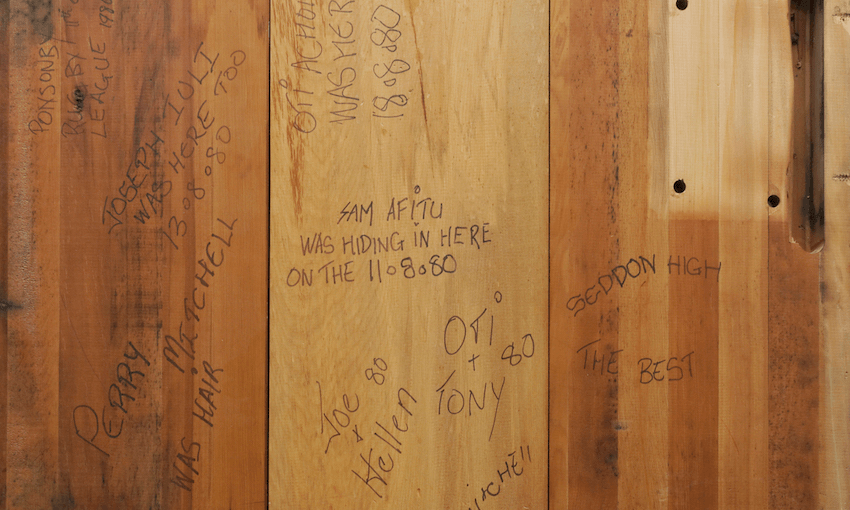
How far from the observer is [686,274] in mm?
1124

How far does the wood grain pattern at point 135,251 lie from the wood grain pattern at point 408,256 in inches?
3.1

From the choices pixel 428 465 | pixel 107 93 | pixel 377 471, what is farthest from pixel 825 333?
pixel 107 93

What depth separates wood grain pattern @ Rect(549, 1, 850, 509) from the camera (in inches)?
44.0

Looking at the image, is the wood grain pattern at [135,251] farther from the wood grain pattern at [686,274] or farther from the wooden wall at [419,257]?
the wood grain pattern at [686,274]

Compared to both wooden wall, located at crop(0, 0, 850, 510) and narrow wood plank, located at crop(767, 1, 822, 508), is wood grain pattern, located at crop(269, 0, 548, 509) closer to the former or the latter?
wooden wall, located at crop(0, 0, 850, 510)

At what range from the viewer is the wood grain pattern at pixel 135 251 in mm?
1091

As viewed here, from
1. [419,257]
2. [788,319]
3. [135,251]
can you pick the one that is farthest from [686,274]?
[135,251]

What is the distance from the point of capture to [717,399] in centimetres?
112

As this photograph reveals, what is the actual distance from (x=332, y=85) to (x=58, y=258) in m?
0.74

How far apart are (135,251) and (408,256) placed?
62 centimetres

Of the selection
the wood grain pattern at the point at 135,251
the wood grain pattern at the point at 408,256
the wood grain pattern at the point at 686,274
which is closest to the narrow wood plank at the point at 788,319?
the wood grain pattern at the point at 686,274

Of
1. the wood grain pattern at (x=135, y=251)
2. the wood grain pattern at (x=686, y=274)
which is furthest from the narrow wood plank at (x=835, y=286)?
the wood grain pattern at (x=135, y=251)

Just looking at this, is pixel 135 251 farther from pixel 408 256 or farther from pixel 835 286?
pixel 835 286

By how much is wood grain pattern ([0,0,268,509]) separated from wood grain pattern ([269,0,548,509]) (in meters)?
0.08
